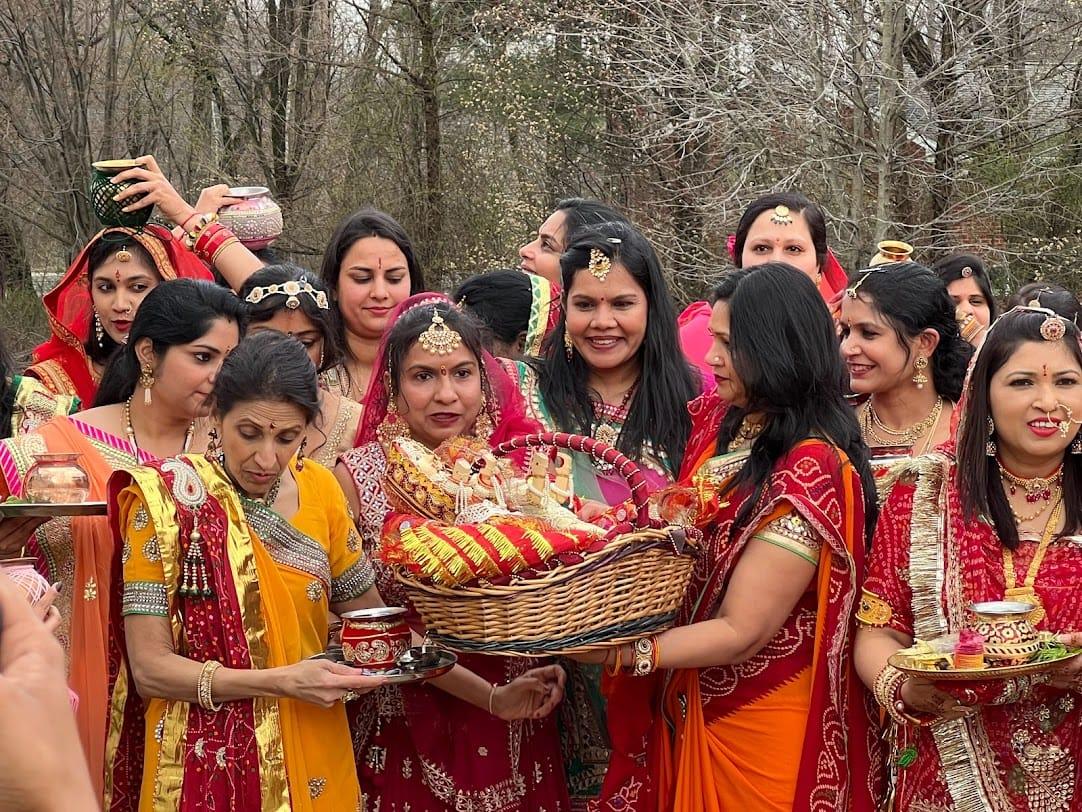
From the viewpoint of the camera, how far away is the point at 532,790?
365 cm

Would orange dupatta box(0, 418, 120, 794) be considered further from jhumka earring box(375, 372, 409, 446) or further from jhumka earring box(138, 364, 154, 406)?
jhumka earring box(375, 372, 409, 446)

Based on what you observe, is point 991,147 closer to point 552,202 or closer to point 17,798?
point 552,202

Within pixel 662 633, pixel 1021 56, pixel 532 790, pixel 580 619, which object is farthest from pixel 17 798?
pixel 1021 56

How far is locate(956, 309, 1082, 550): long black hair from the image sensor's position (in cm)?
308

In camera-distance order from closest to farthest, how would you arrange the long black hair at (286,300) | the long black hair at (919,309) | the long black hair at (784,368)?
1. the long black hair at (784,368)
2. the long black hair at (919,309)
3. the long black hair at (286,300)

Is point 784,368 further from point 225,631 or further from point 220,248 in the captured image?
point 220,248

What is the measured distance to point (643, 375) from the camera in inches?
156

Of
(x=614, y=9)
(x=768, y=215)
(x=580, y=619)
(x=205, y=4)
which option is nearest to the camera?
(x=580, y=619)

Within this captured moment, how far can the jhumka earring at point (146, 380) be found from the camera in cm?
379

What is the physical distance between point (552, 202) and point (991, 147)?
507 centimetres

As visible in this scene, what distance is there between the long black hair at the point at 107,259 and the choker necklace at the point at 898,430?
244cm

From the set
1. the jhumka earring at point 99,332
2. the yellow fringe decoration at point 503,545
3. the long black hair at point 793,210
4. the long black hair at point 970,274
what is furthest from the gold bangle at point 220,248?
the long black hair at point 970,274

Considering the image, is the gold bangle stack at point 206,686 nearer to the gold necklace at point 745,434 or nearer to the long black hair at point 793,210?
the gold necklace at point 745,434

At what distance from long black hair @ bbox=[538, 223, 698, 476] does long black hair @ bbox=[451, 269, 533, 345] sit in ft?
2.73
